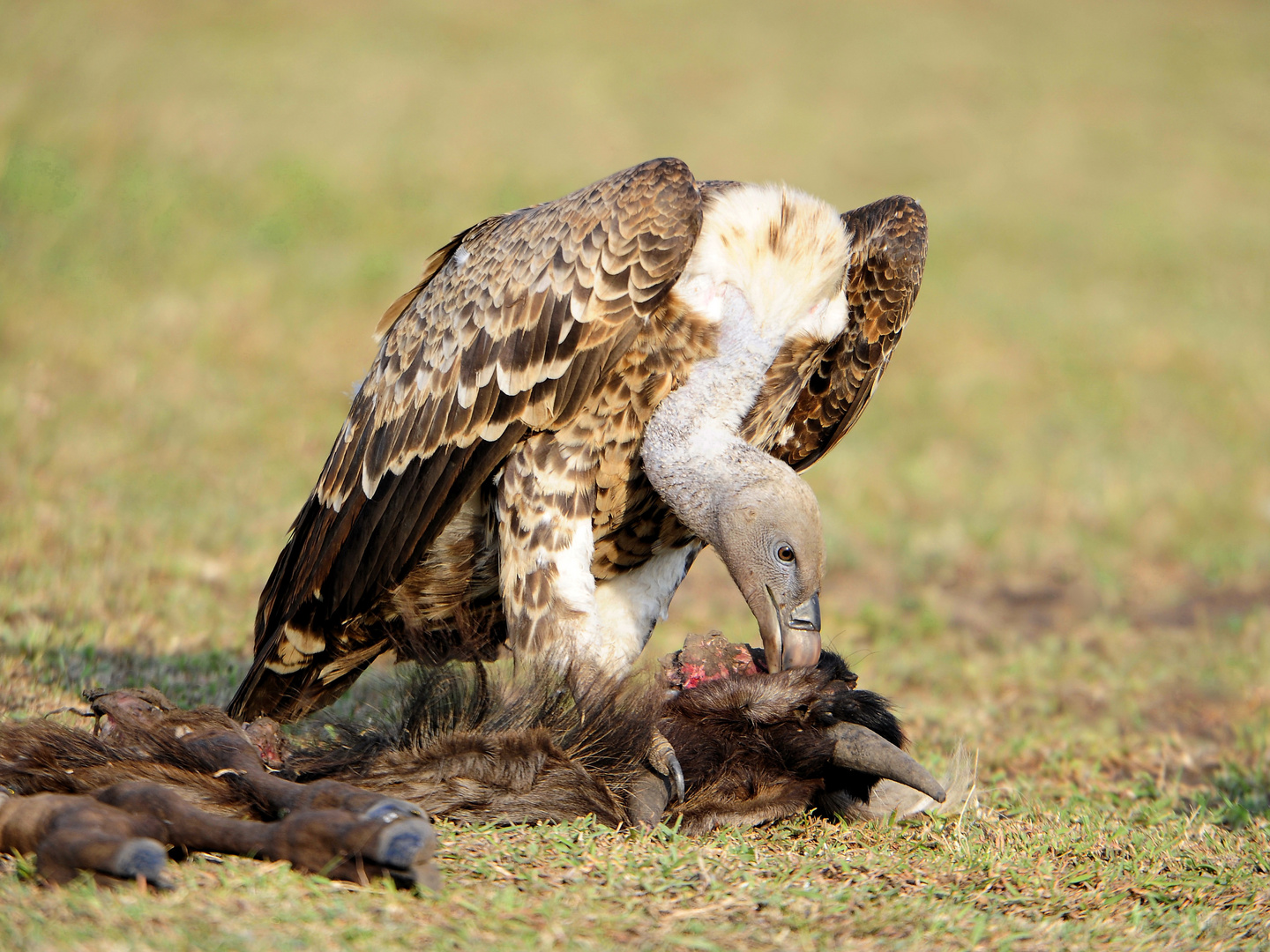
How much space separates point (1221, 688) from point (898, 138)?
1601 centimetres

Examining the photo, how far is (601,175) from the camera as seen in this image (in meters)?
16.5

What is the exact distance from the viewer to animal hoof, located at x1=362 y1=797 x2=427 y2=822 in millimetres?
2576

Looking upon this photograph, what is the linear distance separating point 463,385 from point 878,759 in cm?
176

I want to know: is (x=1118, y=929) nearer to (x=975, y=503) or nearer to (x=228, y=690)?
(x=228, y=690)

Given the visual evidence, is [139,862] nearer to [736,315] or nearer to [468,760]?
[468,760]

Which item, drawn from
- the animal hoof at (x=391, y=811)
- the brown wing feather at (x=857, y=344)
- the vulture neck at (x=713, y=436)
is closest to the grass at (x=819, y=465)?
the animal hoof at (x=391, y=811)

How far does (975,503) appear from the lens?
9.70 meters

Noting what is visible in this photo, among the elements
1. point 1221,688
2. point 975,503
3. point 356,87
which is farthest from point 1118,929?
point 356,87

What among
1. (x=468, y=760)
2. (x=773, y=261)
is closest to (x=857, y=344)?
(x=773, y=261)

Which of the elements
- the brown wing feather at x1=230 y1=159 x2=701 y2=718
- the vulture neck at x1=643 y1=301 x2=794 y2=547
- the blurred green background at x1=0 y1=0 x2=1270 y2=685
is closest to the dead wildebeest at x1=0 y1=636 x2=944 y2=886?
the vulture neck at x1=643 y1=301 x2=794 y2=547

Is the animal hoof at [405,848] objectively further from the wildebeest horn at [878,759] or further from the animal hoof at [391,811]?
the wildebeest horn at [878,759]

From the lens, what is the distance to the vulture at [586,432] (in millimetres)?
3785

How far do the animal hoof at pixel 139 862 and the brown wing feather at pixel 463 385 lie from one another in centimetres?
168

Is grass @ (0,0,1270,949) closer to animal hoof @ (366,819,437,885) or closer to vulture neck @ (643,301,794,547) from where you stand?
animal hoof @ (366,819,437,885)
